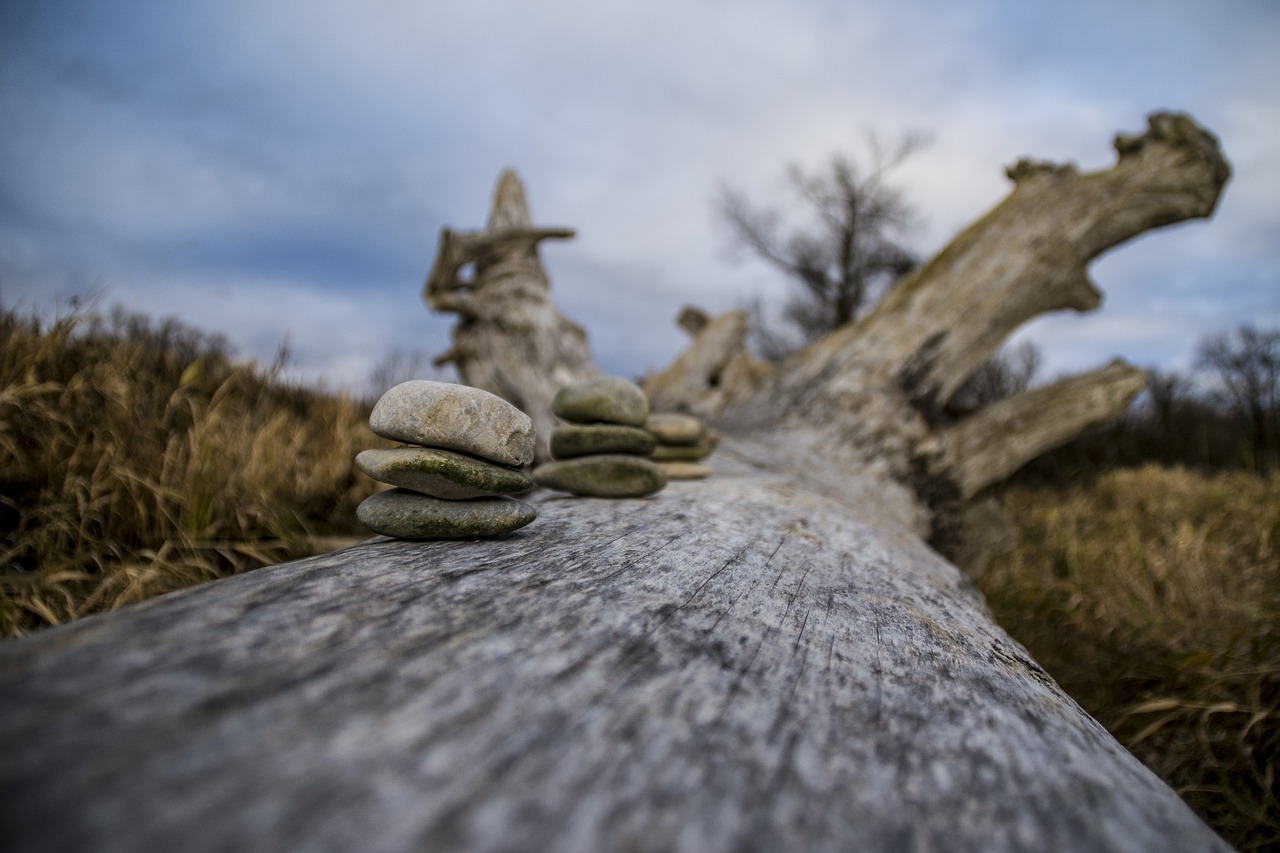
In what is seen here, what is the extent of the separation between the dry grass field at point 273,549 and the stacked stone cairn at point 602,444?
1366mm

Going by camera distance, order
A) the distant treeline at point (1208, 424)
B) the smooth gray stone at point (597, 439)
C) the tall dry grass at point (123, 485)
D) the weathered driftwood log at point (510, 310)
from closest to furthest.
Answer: the tall dry grass at point (123, 485) → the smooth gray stone at point (597, 439) → the weathered driftwood log at point (510, 310) → the distant treeline at point (1208, 424)

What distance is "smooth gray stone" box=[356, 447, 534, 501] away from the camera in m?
1.69

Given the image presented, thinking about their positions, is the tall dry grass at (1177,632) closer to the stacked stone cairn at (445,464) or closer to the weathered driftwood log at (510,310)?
the stacked stone cairn at (445,464)

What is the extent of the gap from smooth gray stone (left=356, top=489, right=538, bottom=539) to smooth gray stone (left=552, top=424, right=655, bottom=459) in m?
0.84

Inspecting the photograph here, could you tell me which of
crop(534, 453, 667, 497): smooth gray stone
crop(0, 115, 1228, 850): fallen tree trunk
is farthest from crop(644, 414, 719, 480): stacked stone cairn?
crop(0, 115, 1228, 850): fallen tree trunk

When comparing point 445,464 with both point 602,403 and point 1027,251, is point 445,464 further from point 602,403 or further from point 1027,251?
point 1027,251

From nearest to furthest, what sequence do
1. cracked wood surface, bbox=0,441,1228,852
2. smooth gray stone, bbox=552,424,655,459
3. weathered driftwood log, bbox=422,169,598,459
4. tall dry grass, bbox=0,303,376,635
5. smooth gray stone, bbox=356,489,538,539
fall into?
cracked wood surface, bbox=0,441,1228,852 < smooth gray stone, bbox=356,489,538,539 < tall dry grass, bbox=0,303,376,635 < smooth gray stone, bbox=552,424,655,459 < weathered driftwood log, bbox=422,169,598,459

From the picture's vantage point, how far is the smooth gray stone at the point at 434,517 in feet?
5.51

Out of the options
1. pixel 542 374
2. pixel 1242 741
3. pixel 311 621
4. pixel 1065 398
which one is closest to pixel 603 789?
pixel 311 621

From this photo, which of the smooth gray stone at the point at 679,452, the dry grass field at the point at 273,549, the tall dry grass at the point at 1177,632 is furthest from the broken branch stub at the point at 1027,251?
the smooth gray stone at the point at 679,452

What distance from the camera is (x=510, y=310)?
18.2 ft

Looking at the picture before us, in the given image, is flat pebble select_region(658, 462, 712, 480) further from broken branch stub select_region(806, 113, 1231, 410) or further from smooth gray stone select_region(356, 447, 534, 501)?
broken branch stub select_region(806, 113, 1231, 410)

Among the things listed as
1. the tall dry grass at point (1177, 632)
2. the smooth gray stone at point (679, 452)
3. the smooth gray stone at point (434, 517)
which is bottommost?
the tall dry grass at point (1177, 632)

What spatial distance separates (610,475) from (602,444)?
0.14m
